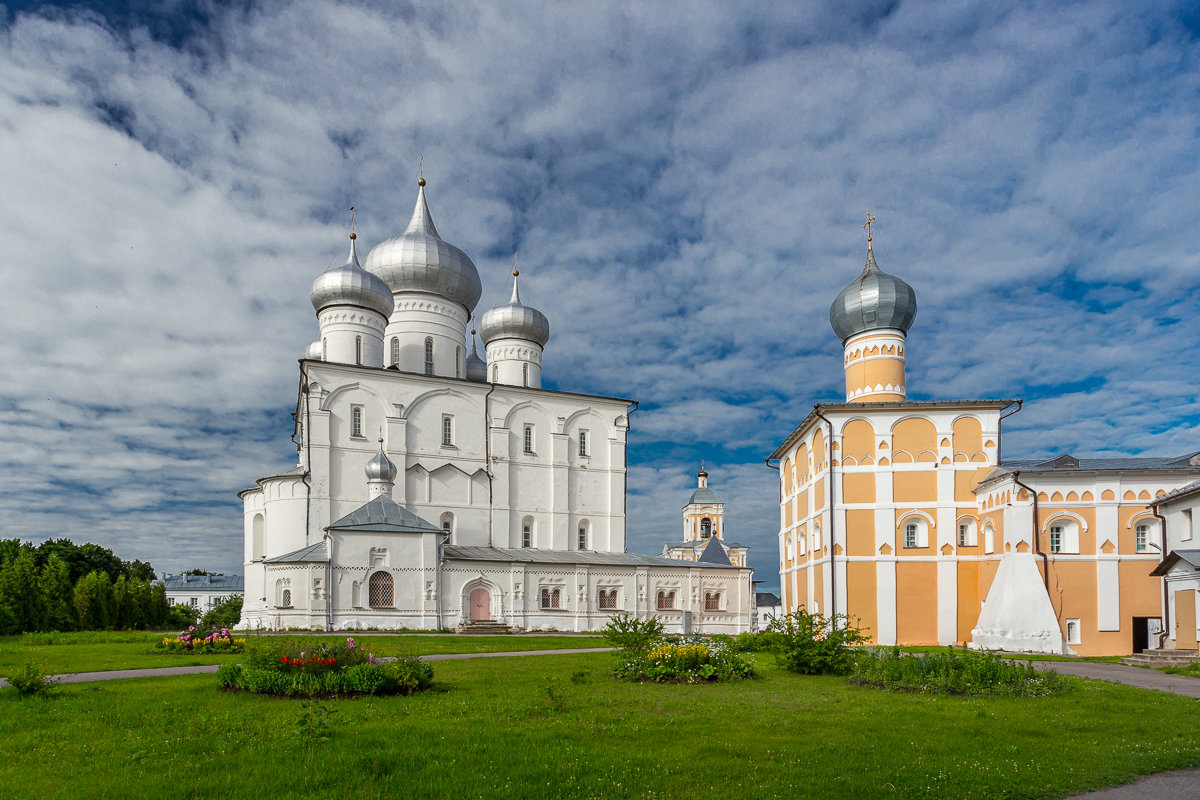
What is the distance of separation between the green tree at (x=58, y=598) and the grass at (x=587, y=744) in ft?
62.9

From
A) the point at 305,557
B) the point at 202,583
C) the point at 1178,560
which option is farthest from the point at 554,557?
the point at 202,583

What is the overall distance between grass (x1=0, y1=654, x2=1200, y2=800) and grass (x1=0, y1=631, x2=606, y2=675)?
3570 mm

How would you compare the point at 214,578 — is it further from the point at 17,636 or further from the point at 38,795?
the point at 38,795

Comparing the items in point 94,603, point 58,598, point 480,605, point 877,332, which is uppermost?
point 877,332

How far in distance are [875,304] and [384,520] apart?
64.2 ft

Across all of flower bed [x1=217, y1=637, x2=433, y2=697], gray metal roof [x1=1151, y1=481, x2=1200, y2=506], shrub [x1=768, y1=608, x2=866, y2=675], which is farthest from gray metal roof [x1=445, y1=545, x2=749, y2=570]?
flower bed [x1=217, y1=637, x2=433, y2=697]

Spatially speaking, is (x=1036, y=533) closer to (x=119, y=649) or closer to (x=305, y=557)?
(x=305, y=557)

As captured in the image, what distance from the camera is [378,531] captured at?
27.8m

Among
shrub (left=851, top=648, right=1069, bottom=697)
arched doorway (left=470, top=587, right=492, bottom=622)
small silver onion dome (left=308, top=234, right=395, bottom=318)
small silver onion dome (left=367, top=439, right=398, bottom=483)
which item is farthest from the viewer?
small silver onion dome (left=308, top=234, right=395, bottom=318)

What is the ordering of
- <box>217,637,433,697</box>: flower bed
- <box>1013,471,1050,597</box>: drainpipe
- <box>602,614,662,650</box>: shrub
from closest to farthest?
<box>217,637,433,697</box>: flower bed < <box>602,614,662,650</box>: shrub < <box>1013,471,1050,597</box>: drainpipe

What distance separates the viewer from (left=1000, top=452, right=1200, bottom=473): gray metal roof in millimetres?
23297

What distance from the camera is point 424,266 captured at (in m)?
35.9

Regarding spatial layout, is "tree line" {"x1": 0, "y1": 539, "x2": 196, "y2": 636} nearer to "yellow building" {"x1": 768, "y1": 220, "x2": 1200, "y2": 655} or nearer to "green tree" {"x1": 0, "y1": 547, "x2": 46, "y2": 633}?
"green tree" {"x1": 0, "y1": 547, "x2": 46, "y2": 633}

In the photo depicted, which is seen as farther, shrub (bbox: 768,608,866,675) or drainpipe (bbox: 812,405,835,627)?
drainpipe (bbox: 812,405,835,627)
